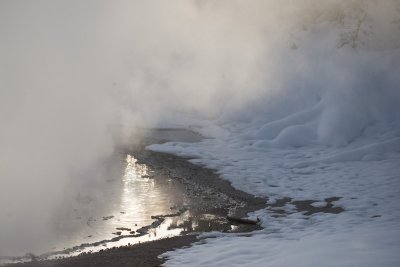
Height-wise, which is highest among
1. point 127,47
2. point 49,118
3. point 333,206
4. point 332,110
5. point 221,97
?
point 127,47

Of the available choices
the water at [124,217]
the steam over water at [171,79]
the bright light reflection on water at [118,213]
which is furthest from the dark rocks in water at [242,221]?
the steam over water at [171,79]

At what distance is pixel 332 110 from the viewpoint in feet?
41.8

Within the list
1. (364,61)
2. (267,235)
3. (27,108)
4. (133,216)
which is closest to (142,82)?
(27,108)

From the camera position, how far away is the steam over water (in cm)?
1077

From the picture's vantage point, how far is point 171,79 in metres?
20.3

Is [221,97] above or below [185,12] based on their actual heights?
below

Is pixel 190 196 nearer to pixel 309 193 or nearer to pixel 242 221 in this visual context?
pixel 242 221

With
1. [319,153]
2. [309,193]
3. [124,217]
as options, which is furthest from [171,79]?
[124,217]

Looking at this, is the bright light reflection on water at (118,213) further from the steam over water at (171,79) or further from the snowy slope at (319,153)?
the snowy slope at (319,153)

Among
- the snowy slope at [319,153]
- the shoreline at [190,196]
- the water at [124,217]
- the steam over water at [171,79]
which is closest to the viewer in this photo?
the snowy slope at [319,153]

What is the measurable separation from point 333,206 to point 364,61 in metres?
7.65

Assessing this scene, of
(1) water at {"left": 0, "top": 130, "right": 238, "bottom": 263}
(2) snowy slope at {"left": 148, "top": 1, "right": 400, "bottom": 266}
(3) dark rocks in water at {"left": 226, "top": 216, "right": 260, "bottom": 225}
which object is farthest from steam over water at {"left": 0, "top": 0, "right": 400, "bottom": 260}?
(3) dark rocks in water at {"left": 226, "top": 216, "right": 260, "bottom": 225}

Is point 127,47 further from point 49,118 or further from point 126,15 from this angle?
point 49,118

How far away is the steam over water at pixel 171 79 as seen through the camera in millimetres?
10766
